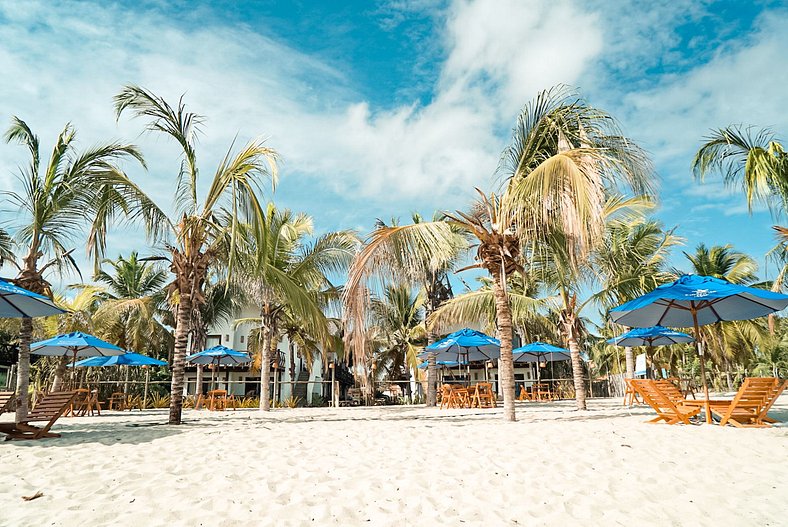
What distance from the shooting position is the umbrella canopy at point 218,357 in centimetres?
1723

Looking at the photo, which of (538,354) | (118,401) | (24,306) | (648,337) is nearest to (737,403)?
(648,337)

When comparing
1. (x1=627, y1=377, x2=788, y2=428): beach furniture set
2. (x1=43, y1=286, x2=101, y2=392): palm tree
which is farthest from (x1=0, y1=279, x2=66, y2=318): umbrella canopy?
(x1=627, y1=377, x2=788, y2=428): beach furniture set

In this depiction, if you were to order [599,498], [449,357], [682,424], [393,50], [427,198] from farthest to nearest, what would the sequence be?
[449,357], [427,198], [393,50], [682,424], [599,498]

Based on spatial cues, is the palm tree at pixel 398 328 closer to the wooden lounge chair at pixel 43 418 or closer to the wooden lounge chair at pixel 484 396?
the wooden lounge chair at pixel 484 396

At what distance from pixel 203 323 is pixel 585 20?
796 inches

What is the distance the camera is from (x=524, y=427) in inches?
304

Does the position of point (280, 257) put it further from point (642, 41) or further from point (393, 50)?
point (642, 41)

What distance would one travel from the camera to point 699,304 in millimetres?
8727

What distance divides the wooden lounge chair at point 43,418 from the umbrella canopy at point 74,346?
17.7ft

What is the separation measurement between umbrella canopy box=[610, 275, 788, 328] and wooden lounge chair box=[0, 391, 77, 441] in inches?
358

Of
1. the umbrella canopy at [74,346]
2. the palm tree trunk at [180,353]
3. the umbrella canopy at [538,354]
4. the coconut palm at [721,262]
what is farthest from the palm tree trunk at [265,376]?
the coconut palm at [721,262]

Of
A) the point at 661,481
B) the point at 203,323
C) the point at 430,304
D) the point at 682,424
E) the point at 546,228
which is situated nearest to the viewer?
the point at 661,481

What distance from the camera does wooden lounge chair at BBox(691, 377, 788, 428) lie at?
22.9 ft

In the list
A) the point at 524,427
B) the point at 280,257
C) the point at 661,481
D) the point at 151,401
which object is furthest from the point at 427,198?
the point at 151,401
